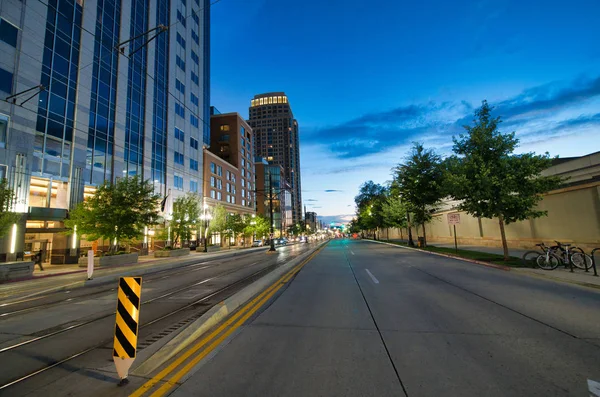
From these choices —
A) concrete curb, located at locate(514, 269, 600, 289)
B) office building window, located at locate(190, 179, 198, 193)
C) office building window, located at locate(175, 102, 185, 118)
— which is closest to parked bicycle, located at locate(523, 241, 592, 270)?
concrete curb, located at locate(514, 269, 600, 289)

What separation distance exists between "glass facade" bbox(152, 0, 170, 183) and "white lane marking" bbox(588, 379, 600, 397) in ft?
134

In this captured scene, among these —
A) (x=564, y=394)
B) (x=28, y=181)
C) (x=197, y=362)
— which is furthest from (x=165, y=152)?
(x=564, y=394)

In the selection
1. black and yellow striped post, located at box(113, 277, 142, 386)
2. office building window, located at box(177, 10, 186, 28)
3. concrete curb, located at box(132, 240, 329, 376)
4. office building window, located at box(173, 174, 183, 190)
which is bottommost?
concrete curb, located at box(132, 240, 329, 376)

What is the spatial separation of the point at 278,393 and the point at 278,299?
4902 millimetres

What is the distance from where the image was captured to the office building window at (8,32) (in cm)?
2102

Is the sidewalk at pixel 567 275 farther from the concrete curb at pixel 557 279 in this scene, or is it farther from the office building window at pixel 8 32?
the office building window at pixel 8 32

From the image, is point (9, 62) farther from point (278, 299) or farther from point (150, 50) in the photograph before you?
point (278, 299)

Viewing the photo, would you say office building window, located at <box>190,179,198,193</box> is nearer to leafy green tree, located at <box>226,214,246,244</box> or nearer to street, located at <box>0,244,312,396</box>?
leafy green tree, located at <box>226,214,246,244</box>

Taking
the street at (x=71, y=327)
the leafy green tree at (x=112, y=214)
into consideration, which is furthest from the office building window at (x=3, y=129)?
the street at (x=71, y=327)

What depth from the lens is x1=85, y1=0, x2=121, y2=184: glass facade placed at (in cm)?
2831

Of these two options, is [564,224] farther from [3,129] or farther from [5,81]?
[5,81]

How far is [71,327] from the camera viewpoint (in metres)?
6.14

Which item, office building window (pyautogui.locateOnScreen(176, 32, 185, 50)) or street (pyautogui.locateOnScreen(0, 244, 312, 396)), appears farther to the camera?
office building window (pyautogui.locateOnScreen(176, 32, 185, 50))

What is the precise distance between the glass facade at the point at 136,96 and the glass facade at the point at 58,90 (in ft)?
22.5
